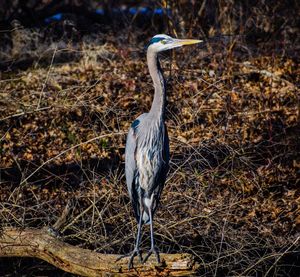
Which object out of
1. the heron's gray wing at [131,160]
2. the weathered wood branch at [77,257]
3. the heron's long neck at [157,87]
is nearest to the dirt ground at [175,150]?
the weathered wood branch at [77,257]

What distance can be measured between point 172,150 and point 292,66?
377 centimetres

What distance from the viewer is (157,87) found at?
5535mm

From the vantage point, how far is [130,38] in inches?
426

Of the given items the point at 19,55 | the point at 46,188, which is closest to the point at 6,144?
the point at 46,188

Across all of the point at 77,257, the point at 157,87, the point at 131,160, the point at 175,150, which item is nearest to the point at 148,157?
the point at 131,160

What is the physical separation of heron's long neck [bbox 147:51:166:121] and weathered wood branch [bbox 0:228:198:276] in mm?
1288

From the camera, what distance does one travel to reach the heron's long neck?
5.54m

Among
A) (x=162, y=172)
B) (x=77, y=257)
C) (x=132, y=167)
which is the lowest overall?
(x=77, y=257)

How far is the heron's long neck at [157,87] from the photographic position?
5.54 meters

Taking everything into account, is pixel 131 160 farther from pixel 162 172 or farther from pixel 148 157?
pixel 162 172

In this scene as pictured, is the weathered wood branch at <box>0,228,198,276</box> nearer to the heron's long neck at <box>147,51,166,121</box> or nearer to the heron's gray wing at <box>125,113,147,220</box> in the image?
the heron's gray wing at <box>125,113,147,220</box>

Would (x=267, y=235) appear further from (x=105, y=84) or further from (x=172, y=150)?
(x=105, y=84)

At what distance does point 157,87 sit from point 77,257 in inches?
60.7

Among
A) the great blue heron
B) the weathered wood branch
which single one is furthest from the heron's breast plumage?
the weathered wood branch
